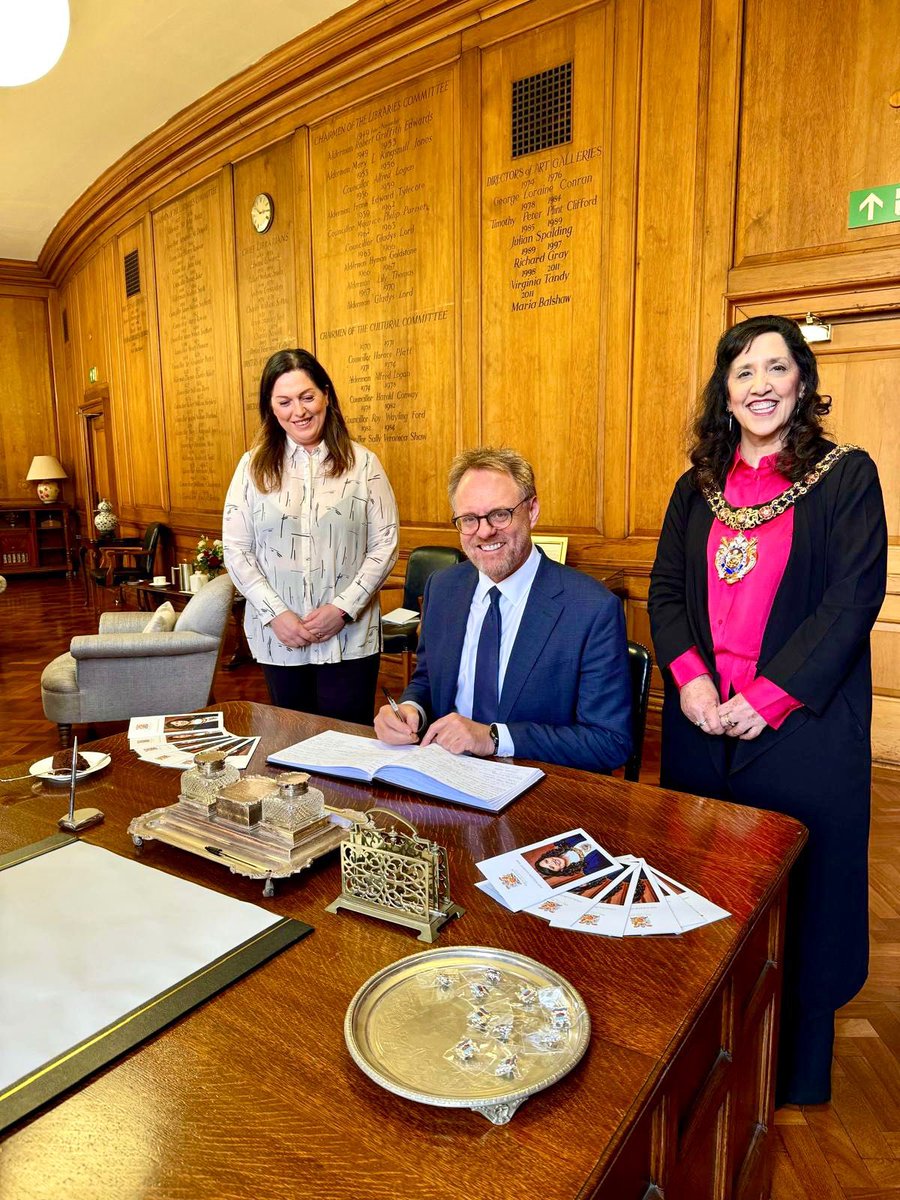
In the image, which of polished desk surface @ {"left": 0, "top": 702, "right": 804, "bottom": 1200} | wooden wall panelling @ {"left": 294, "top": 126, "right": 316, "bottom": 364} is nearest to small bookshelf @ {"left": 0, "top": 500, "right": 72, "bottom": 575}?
wooden wall panelling @ {"left": 294, "top": 126, "right": 316, "bottom": 364}

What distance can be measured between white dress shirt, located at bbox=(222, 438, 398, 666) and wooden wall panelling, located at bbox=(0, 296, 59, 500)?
11.5 metres

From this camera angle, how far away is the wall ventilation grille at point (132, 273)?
28.7 feet

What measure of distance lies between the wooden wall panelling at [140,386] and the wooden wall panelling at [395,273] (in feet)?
10.7

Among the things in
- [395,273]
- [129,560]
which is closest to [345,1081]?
[395,273]

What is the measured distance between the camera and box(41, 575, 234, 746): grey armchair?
3.94 meters

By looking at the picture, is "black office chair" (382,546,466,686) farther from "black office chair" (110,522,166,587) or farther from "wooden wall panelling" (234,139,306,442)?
"black office chair" (110,522,166,587)

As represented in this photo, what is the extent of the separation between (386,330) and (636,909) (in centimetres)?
515

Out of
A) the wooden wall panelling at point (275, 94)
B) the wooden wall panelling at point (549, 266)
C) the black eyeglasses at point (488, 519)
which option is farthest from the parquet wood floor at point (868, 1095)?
the wooden wall panelling at point (275, 94)

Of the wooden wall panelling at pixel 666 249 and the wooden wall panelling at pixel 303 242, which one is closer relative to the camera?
the wooden wall panelling at pixel 666 249

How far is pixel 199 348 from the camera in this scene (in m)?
7.78

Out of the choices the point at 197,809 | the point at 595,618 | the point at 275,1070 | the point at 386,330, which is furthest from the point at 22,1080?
the point at 386,330

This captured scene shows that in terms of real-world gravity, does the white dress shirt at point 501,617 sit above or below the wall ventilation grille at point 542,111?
below

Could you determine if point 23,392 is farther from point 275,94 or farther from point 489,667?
point 489,667

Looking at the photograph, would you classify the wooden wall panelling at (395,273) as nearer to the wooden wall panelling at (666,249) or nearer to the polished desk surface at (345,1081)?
the wooden wall panelling at (666,249)
